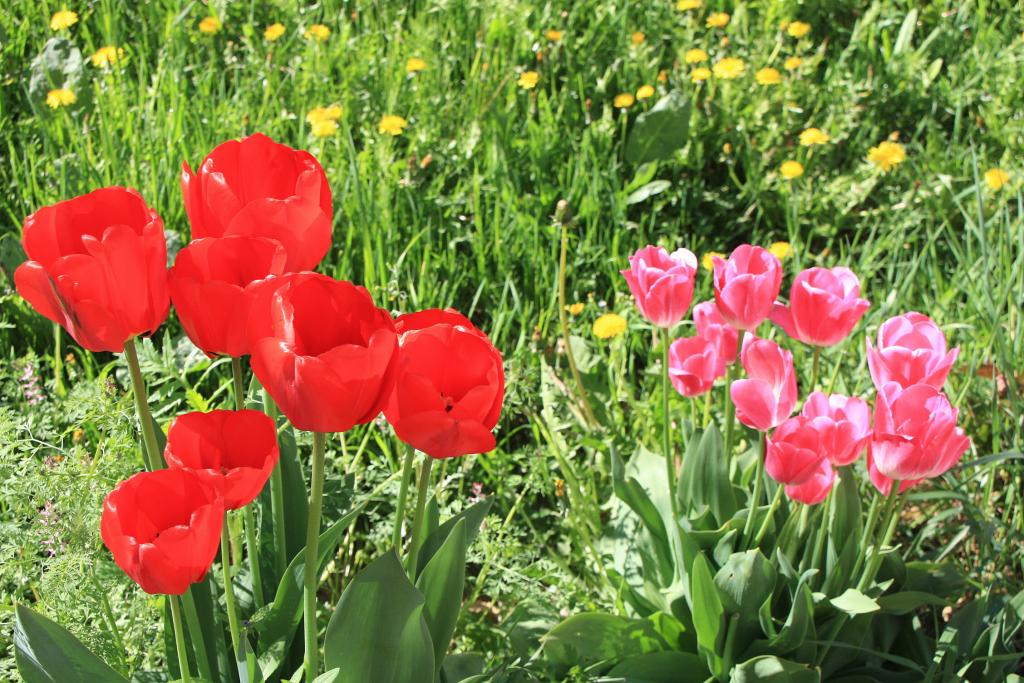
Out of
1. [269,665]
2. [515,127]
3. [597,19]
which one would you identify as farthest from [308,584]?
[597,19]

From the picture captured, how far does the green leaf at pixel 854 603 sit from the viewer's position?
4.43 ft

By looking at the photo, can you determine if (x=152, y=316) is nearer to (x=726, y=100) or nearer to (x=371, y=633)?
(x=371, y=633)

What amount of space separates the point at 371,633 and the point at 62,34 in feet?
6.88

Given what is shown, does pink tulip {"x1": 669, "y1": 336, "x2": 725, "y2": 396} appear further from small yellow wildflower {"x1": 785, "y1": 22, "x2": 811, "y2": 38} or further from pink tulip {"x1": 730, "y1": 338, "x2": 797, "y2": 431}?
small yellow wildflower {"x1": 785, "y1": 22, "x2": 811, "y2": 38}

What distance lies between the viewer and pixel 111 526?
32.0 inches

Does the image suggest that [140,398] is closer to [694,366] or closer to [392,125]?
[694,366]

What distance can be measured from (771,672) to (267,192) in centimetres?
86

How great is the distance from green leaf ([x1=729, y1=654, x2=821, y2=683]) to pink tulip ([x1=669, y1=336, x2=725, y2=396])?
361 mm

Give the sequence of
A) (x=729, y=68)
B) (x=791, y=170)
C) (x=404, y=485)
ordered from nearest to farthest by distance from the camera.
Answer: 1. (x=404, y=485)
2. (x=791, y=170)
3. (x=729, y=68)

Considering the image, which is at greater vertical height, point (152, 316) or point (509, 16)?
point (152, 316)

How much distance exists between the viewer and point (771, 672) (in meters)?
1.36

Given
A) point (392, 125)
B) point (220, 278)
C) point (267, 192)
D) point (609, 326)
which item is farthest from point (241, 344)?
point (392, 125)

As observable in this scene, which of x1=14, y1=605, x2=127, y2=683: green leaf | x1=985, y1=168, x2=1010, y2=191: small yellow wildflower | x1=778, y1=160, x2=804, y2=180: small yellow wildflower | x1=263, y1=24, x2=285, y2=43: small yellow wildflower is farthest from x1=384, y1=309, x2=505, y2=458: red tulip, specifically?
x1=263, y1=24, x2=285, y2=43: small yellow wildflower

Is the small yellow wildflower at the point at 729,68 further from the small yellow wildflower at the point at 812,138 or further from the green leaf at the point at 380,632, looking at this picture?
the green leaf at the point at 380,632
